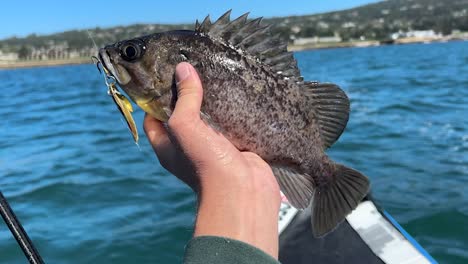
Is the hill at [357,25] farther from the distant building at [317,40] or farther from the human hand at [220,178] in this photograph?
the human hand at [220,178]

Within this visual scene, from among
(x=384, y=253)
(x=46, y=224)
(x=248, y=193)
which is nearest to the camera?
(x=248, y=193)

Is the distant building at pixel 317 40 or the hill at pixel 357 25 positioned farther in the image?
the distant building at pixel 317 40

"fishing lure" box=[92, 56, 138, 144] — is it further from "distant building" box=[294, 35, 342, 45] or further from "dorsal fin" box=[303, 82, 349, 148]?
"distant building" box=[294, 35, 342, 45]

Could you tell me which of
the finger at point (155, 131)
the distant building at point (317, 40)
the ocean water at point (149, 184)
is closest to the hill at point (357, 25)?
the distant building at point (317, 40)

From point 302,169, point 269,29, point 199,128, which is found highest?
point 269,29

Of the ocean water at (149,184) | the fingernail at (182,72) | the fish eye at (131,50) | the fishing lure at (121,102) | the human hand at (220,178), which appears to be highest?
the fish eye at (131,50)

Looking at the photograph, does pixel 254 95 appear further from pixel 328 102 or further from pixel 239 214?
pixel 239 214

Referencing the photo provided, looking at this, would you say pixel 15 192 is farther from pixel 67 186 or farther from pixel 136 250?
pixel 136 250

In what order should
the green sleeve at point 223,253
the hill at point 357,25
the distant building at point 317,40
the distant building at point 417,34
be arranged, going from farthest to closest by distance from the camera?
the distant building at point 317,40 < the distant building at point 417,34 < the hill at point 357,25 < the green sleeve at point 223,253

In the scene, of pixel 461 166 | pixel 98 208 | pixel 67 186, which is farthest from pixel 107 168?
pixel 461 166
